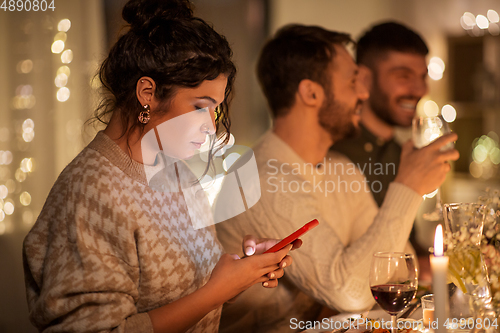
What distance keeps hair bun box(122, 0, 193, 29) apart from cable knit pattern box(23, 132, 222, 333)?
0.92ft

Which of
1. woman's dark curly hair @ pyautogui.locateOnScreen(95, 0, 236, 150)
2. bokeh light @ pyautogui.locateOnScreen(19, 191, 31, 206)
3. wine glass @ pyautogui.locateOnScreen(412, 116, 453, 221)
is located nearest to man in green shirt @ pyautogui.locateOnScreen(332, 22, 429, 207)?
wine glass @ pyautogui.locateOnScreen(412, 116, 453, 221)

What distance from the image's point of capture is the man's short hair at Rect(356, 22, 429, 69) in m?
1.56

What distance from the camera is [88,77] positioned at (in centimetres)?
125

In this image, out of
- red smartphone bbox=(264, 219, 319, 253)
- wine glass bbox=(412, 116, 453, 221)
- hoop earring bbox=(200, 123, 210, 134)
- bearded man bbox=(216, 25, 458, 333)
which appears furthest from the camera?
wine glass bbox=(412, 116, 453, 221)

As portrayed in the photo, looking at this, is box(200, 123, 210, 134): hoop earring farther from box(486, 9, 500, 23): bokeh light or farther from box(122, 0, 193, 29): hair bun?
box(486, 9, 500, 23): bokeh light

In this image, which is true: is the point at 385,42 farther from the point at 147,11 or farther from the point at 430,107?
the point at 147,11

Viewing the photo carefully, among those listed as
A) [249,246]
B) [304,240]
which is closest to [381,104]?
[304,240]

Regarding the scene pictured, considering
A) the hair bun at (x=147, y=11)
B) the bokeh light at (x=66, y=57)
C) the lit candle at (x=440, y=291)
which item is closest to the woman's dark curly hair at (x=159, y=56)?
the hair bun at (x=147, y=11)

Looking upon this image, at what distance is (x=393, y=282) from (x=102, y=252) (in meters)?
0.57

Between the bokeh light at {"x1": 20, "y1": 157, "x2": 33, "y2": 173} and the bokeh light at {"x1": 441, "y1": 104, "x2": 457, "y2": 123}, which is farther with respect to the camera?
the bokeh light at {"x1": 441, "y1": 104, "x2": 457, "y2": 123}

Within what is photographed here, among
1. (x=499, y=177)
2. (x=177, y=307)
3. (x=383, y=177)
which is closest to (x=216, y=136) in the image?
(x=177, y=307)

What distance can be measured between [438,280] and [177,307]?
0.53 m

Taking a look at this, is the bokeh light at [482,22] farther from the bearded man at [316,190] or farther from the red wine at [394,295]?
the red wine at [394,295]

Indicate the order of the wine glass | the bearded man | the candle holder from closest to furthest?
the candle holder, the bearded man, the wine glass
